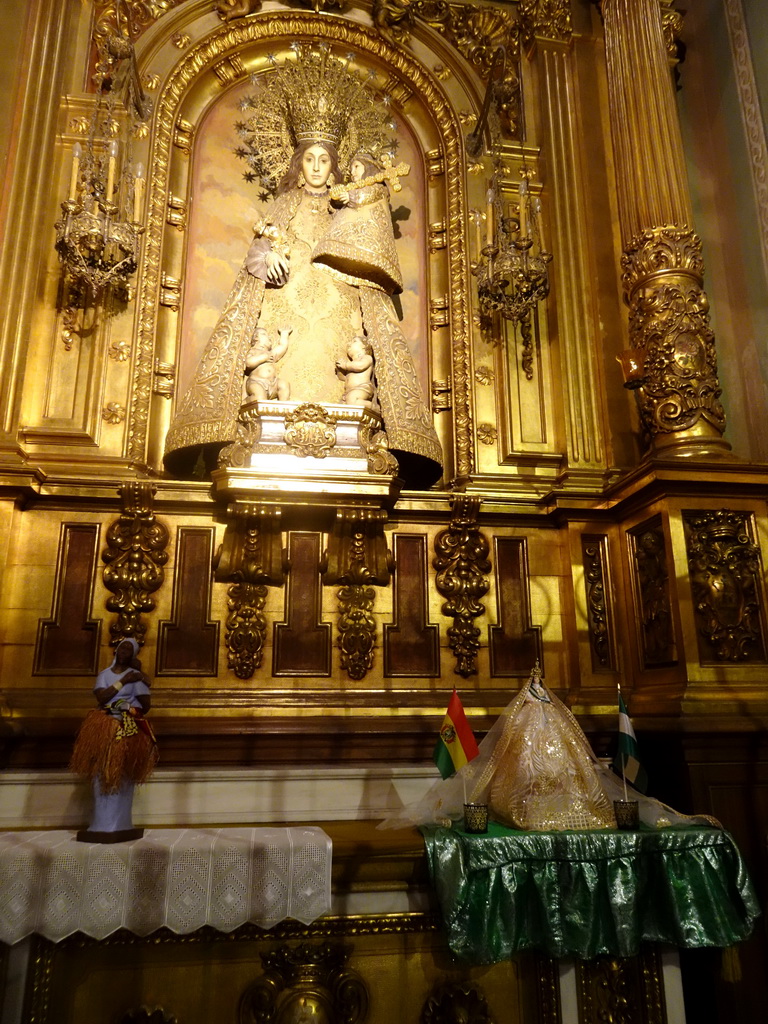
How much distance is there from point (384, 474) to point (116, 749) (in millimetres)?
1865

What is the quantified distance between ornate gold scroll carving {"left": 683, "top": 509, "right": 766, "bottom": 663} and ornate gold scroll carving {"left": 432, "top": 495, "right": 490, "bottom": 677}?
43.0 inches

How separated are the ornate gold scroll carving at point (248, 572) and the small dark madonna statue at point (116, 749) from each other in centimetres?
94

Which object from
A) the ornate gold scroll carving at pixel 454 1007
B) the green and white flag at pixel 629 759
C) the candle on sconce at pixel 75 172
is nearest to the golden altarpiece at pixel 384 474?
the ornate gold scroll carving at pixel 454 1007

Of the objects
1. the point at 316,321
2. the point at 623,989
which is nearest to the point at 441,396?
the point at 316,321

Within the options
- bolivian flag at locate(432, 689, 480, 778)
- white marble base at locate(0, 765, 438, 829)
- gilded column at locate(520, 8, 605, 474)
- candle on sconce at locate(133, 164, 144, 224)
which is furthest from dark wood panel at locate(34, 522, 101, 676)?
gilded column at locate(520, 8, 605, 474)

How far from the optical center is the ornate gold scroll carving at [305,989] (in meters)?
2.77

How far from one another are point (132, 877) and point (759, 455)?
4052mm

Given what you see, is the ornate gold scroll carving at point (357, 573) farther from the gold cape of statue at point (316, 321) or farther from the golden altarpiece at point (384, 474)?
the gold cape of statue at point (316, 321)

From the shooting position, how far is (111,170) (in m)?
4.53

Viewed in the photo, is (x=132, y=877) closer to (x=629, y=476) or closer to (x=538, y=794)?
(x=538, y=794)

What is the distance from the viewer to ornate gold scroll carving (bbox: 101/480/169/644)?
3973 mm

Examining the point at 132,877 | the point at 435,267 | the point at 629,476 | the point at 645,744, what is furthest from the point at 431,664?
the point at 435,267

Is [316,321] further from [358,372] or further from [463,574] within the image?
[463,574]

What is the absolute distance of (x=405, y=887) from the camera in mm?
2908
